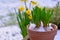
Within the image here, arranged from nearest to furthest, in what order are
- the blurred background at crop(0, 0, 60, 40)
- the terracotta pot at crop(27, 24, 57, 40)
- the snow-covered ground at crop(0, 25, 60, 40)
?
the terracotta pot at crop(27, 24, 57, 40) < the blurred background at crop(0, 0, 60, 40) < the snow-covered ground at crop(0, 25, 60, 40)

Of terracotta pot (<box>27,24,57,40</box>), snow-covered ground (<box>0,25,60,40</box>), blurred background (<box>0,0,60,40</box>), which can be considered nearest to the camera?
terracotta pot (<box>27,24,57,40</box>)

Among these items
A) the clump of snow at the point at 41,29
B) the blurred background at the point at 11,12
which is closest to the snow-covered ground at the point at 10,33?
the blurred background at the point at 11,12

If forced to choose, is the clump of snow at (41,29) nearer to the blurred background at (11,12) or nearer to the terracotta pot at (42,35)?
the terracotta pot at (42,35)

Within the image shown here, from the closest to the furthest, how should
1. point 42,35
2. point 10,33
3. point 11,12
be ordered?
1. point 42,35
2. point 10,33
3. point 11,12

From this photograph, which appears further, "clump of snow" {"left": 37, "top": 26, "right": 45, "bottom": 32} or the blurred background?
the blurred background

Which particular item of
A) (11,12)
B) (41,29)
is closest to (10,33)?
(11,12)

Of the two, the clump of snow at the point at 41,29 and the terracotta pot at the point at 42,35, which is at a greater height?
the clump of snow at the point at 41,29

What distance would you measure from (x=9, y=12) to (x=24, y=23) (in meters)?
1.97

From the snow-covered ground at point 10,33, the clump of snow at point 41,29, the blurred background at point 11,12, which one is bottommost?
the snow-covered ground at point 10,33

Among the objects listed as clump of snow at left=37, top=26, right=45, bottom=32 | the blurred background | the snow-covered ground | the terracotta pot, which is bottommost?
the snow-covered ground

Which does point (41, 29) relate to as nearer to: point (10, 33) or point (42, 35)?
point (42, 35)

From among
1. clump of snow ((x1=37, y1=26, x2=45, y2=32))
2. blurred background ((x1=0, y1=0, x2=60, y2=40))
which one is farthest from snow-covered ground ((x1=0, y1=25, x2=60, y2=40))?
clump of snow ((x1=37, y1=26, x2=45, y2=32))

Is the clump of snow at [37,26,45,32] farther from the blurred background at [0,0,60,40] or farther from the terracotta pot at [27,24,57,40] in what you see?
the blurred background at [0,0,60,40]

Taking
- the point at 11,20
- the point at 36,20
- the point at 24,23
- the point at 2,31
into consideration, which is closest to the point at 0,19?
the point at 11,20
